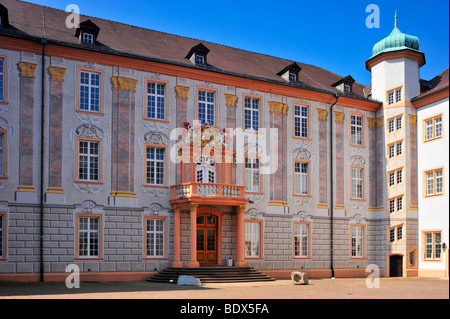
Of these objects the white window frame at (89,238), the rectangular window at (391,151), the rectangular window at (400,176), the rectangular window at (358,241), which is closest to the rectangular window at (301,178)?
the rectangular window at (358,241)

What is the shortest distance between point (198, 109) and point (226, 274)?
846 cm

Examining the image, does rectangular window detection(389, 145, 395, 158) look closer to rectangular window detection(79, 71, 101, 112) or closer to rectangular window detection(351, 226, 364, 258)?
rectangular window detection(351, 226, 364, 258)

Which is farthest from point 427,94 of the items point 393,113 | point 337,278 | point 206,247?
point 206,247

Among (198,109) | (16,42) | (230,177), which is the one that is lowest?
(230,177)

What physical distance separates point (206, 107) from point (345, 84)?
1009 centimetres

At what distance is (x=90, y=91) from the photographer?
30109 mm

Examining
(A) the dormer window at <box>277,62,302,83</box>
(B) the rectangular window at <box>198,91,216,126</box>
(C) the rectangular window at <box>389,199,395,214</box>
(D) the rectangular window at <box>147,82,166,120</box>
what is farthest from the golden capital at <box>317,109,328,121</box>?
(D) the rectangular window at <box>147,82,166,120</box>

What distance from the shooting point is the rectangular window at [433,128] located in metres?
35.2

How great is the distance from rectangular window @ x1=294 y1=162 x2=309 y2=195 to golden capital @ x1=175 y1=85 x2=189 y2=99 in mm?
7535

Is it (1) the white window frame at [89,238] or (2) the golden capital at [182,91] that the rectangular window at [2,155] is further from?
(2) the golden capital at [182,91]

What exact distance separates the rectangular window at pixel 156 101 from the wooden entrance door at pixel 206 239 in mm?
5548

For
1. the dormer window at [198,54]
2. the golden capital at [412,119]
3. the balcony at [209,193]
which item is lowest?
the balcony at [209,193]

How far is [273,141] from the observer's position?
34.6m
